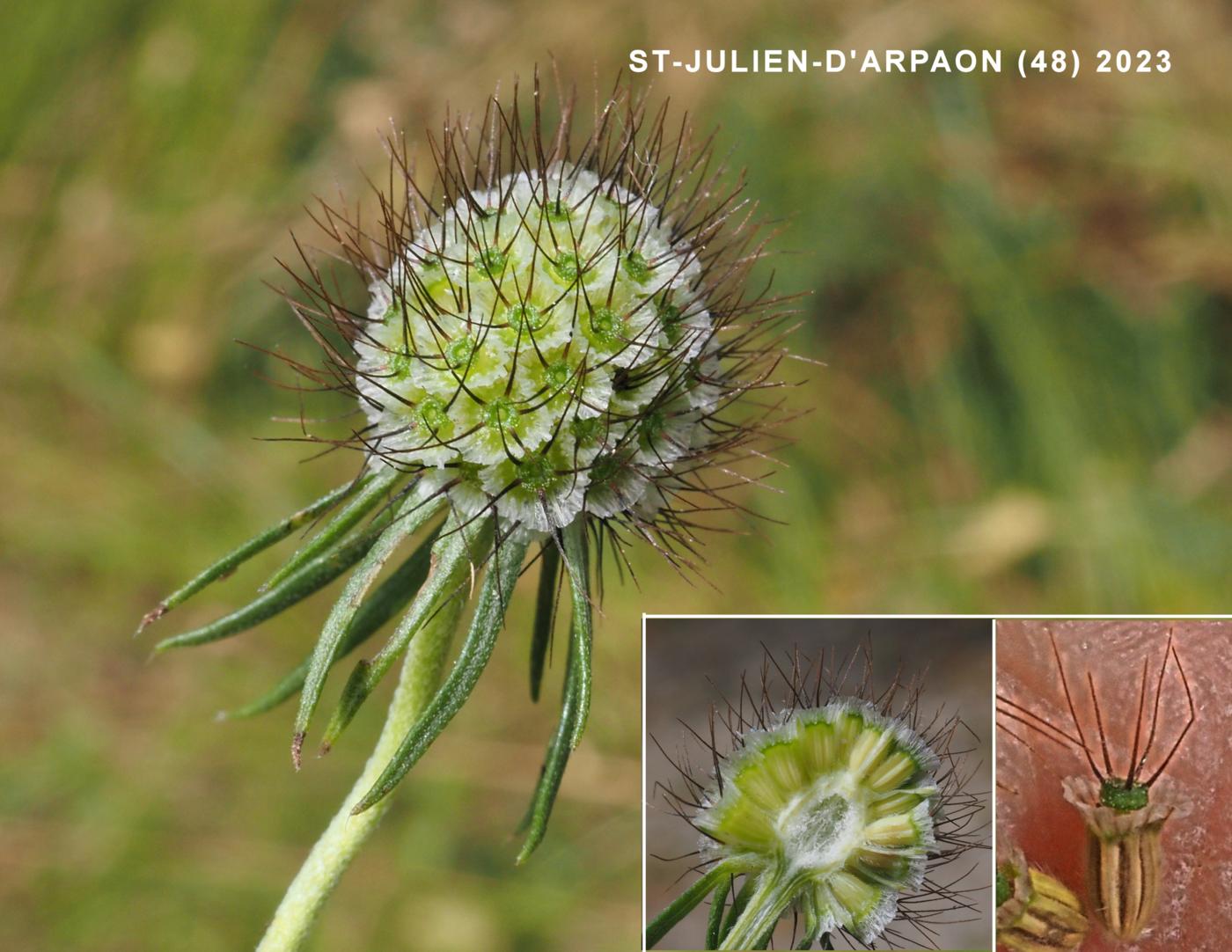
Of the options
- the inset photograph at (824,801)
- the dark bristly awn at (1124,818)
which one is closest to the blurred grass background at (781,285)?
the inset photograph at (824,801)

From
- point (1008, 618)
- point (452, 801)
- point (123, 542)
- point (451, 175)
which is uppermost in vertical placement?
point (451, 175)

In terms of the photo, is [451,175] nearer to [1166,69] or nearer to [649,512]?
[649,512]

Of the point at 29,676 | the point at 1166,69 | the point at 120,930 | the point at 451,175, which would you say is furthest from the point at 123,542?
the point at 1166,69

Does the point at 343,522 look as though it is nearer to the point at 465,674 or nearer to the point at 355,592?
the point at 355,592

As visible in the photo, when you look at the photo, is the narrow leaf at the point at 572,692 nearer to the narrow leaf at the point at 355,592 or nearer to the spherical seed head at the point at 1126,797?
the narrow leaf at the point at 355,592

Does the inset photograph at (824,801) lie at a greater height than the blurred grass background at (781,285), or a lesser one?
lesser

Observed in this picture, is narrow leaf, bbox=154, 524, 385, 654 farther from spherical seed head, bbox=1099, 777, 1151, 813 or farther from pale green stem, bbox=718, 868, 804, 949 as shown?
spherical seed head, bbox=1099, 777, 1151, 813
